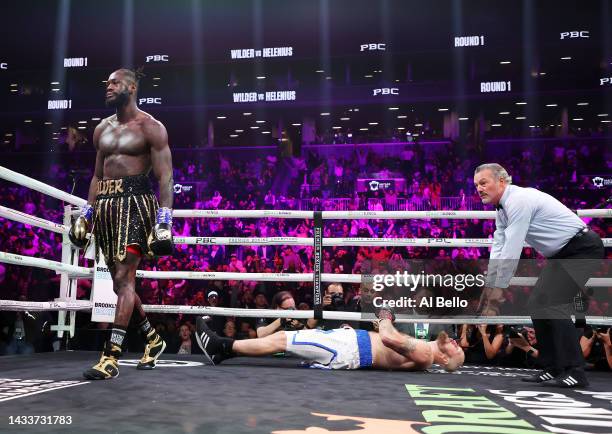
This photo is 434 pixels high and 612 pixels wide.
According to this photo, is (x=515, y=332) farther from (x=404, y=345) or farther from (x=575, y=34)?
(x=575, y=34)

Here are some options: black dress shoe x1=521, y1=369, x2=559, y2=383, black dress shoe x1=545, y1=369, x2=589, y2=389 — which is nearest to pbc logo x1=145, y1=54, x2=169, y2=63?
black dress shoe x1=521, y1=369, x2=559, y2=383

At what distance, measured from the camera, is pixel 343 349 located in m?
3.26

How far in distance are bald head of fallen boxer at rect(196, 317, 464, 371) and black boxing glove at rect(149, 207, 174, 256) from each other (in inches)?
29.2

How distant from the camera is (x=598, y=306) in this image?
14.5 feet

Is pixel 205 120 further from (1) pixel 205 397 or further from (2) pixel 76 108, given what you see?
(1) pixel 205 397

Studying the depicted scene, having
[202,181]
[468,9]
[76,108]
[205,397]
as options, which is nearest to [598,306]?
[205,397]

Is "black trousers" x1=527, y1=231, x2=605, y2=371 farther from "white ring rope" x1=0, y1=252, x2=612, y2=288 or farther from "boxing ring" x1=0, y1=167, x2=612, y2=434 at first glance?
"white ring rope" x1=0, y1=252, x2=612, y2=288

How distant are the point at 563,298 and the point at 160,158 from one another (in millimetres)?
1989

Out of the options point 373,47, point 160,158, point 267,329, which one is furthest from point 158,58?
point 160,158

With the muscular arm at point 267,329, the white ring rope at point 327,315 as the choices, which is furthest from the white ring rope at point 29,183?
the muscular arm at point 267,329

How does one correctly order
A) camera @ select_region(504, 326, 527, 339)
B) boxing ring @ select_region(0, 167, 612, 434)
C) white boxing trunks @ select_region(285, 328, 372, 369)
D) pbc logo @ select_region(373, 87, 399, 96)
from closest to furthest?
boxing ring @ select_region(0, 167, 612, 434)
white boxing trunks @ select_region(285, 328, 372, 369)
camera @ select_region(504, 326, 527, 339)
pbc logo @ select_region(373, 87, 399, 96)

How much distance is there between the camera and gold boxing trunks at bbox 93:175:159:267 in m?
2.87

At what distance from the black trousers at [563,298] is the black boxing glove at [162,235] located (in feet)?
5.61

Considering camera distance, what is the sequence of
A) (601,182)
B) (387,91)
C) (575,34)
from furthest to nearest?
(387,91), (575,34), (601,182)
